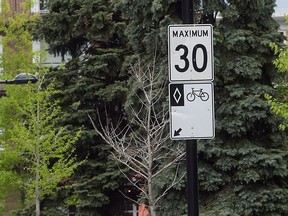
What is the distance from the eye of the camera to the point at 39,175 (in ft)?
64.2

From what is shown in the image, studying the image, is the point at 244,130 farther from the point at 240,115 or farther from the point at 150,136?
the point at 150,136

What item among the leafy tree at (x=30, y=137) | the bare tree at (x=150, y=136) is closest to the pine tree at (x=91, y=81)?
the leafy tree at (x=30, y=137)

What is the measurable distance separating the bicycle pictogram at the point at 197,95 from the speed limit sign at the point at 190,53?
108mm

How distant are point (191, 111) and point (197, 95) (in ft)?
0.51

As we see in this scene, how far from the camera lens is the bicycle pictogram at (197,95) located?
5613mm

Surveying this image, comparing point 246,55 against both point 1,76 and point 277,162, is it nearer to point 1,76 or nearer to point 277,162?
point 277,162

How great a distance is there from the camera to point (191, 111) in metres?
5.61

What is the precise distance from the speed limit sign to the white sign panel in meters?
0.10

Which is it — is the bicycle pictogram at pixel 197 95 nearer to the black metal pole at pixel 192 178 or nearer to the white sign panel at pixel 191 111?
the white sign panel at pixel 191 111

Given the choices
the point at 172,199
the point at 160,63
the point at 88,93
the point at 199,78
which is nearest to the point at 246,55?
the point at 160,63

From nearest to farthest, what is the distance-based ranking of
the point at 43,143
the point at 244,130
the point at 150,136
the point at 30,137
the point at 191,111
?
the point at 191,111 < the point at 150,136 < the point at 244,130 < the point at 43,143 < the point at 30,137

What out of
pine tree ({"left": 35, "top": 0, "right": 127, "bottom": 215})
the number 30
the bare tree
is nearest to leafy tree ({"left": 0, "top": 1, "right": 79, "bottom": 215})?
pine tree ({"left": 35, "top": 0, "right": 127, "bottom": 215})

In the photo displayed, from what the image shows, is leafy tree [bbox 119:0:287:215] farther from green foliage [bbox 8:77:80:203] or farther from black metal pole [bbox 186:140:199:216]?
black metal pole [bbox 186:140:199:216]

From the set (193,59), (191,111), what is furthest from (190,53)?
(191,111)
